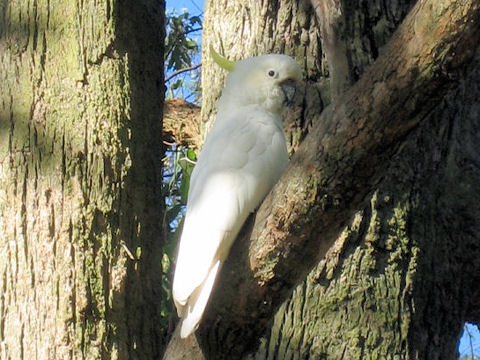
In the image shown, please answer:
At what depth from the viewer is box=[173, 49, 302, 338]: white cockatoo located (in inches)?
71.5

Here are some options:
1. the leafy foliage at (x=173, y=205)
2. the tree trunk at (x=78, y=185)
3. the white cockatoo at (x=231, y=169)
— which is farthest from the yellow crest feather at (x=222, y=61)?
the leafy foliage at (x=173, y=205)

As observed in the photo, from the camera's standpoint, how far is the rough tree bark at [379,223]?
1485mm

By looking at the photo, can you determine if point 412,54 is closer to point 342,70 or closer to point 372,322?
point 342,70

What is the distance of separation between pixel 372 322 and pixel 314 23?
926 millimetres

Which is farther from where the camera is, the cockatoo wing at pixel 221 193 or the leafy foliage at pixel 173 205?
the leafy foliage at pixel 173 205

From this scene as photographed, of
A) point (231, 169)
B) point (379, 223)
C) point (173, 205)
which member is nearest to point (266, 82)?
point (231, 169)

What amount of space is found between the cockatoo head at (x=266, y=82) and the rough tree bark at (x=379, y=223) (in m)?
0.16

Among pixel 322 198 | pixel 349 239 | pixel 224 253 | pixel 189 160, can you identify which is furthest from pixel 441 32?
pixel 189 160

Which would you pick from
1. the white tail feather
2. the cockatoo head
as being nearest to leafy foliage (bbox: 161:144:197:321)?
the cockatoo head

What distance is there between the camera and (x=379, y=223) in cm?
224

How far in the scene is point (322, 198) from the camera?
5.27ft

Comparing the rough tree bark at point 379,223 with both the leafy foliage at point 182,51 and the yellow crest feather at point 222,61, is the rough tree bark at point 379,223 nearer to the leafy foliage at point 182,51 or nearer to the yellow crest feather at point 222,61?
the yellow crest feather at point 222,61

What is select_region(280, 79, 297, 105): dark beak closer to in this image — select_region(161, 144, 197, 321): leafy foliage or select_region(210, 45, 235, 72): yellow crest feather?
select_region(210, 45, 235, 72): yellow crest feather

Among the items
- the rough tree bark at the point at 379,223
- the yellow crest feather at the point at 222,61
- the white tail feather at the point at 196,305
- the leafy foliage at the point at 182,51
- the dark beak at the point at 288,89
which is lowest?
the white tail feather at the point at 196,305
